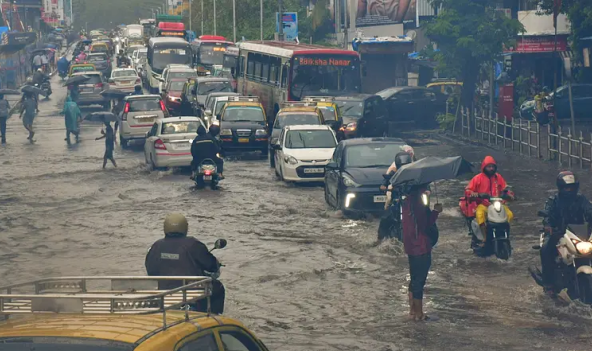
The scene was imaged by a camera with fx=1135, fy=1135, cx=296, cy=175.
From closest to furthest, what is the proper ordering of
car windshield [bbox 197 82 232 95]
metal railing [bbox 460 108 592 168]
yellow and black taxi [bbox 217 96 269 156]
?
metal railing [bbox 460 108 592 168], yellow and black taxi [bbox 217 96 269 156], car windshield [bbox 197 82 232 95]

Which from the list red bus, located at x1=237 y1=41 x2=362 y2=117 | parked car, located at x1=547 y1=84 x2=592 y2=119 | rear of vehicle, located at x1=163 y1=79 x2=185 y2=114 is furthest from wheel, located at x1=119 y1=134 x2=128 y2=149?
parked car, located at x1=547 y1=84 x2=592 y2=119

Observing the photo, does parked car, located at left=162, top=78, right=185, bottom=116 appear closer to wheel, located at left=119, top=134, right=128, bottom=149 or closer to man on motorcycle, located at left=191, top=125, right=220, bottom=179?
wheel, located at left=119, top=134, right=128, bottom=149

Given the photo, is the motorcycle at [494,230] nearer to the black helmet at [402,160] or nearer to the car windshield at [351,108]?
the black helmet at [402,160]

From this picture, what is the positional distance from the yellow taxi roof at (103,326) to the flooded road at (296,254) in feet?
17.9

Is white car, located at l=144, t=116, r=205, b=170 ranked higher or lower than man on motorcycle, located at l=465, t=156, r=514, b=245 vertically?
lower

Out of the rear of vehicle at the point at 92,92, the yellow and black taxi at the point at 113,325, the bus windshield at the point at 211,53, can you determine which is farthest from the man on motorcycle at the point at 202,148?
the bus windshield at the point at 211,53

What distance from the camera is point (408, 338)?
11820 millimetres

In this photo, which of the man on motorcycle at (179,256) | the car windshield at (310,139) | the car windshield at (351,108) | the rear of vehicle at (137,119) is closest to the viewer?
the man on motorcycle at (179,256)

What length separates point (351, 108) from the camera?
121 feet

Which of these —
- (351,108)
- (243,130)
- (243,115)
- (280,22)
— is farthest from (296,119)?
(280,22)

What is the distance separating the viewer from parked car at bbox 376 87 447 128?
141ft

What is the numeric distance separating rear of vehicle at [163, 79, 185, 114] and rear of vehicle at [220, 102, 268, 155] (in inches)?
502

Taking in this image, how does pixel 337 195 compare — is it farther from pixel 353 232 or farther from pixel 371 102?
pixel 371 102

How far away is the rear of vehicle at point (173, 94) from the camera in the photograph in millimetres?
47469
